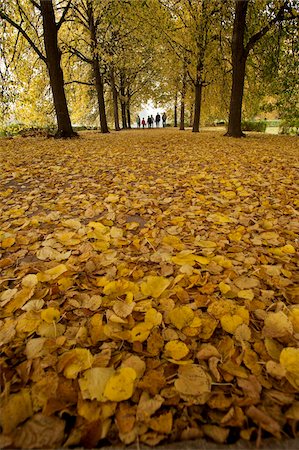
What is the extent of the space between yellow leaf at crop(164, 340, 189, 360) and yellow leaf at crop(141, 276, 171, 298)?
31 centimetres

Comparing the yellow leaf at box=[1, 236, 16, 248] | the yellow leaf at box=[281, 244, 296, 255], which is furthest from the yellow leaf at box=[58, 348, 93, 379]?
the yellow leaf at box=[281, 244, 296, 255]

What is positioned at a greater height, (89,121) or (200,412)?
(89,121)

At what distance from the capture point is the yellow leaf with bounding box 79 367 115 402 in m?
0.88

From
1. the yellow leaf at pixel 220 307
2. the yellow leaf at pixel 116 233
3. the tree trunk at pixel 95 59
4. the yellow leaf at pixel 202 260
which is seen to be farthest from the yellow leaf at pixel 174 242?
the tree trunk at pixel 95 59

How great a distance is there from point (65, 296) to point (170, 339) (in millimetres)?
602

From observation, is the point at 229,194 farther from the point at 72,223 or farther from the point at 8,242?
the point at 8,242

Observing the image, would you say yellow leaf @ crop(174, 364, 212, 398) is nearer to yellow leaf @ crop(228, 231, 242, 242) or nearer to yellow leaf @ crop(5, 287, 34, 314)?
yellow leaf @ crop(5, 287, 34, 314)

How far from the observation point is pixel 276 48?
30.0 ft

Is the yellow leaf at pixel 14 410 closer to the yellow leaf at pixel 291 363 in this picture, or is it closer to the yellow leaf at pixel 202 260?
the yellow leaf at pixel 291 363

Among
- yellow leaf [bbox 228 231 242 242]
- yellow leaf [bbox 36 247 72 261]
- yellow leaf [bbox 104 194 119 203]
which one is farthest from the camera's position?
yellow leaf [bbox 104 194 119 203]

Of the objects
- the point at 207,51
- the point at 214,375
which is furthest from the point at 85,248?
the point at 207,51

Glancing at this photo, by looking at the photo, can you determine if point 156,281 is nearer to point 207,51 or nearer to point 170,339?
point 170,339

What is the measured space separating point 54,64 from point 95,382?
29.7 feet

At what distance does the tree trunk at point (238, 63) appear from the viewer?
324 inches
